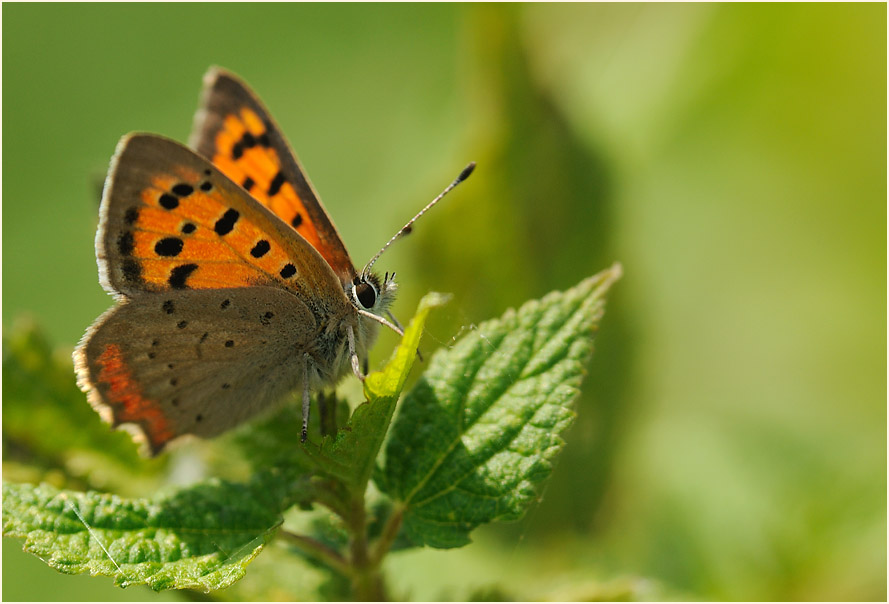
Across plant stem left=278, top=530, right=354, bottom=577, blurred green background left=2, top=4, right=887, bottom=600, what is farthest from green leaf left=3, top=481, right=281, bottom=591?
blurred green background left=2, top=4, right=887, bottom=600

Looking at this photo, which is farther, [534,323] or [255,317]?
[255,317]

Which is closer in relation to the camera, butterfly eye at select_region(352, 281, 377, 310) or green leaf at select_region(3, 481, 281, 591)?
green leaf at select_region(3, 481, 281, 591)

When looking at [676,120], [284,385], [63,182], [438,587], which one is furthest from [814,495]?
[63,182]

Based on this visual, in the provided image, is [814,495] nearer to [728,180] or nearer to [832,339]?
[832,339]

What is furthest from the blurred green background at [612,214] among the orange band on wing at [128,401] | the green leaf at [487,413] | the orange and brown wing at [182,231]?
the orange band on wing at [128,401]

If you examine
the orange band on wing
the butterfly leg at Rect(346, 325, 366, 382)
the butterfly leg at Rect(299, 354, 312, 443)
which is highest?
the butterfly leg at Rect(346, 325, 366, 382)

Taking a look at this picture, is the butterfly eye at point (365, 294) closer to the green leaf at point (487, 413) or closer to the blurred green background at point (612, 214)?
the blurred green background at point (612, 214)

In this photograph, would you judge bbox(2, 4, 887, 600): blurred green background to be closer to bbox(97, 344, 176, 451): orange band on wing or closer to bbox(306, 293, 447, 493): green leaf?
bbox(306, 293, 447, 493): green leaf
